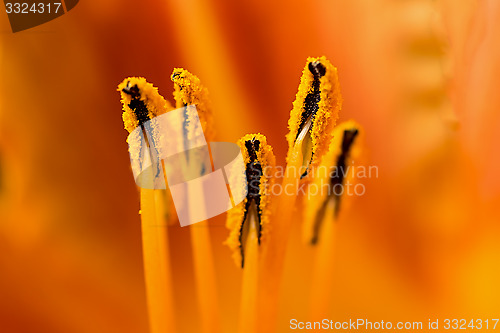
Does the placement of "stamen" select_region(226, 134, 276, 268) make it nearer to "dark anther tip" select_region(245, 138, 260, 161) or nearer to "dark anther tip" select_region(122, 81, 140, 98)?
"dark anther tip" select_region(245, 138, 260, 161)

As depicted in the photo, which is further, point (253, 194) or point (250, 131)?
point (250, 131)

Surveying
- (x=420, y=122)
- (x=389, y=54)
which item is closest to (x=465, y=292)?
(x=420, y=122)

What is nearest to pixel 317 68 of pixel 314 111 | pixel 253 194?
pixel 314 111

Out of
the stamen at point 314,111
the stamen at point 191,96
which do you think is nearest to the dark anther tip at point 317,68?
the stamen at point 314,111

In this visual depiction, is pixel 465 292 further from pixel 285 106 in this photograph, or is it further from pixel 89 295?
pixel 89 295

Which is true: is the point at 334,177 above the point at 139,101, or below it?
below

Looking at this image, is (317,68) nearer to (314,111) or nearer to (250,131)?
(314,111)
